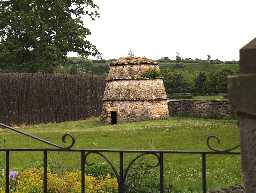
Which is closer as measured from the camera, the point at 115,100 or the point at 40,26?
the point at 115,100

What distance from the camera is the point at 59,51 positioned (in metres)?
34.7

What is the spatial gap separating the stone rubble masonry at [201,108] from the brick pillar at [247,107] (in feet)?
86.3

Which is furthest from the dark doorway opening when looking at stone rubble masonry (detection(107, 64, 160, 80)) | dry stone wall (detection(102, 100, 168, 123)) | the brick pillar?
the brick pillar

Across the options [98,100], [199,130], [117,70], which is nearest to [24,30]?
[98,100]

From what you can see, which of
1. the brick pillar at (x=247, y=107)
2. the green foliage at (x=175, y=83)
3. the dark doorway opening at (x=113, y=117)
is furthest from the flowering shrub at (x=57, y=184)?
the green foliage at (x=175, y=83)

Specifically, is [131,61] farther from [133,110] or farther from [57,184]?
[57,184]

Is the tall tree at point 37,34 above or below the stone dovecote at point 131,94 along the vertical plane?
above

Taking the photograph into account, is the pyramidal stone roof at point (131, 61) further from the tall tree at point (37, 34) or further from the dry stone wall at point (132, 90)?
the tall tree at point (37, 34)

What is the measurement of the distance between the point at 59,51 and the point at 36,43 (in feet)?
4.89

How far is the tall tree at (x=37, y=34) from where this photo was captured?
34.0m

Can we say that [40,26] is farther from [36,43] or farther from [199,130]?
[199,130]

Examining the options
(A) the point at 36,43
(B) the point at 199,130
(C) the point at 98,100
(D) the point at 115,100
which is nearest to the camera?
(B) the point at 199,130

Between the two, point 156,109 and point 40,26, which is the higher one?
point 40,26

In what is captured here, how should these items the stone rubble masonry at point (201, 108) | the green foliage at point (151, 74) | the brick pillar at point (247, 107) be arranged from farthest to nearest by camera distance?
the stone rubble masonry at point (201, 108)
the green foliage at point (151, 74)
the brick pillar at point (247, 107)
